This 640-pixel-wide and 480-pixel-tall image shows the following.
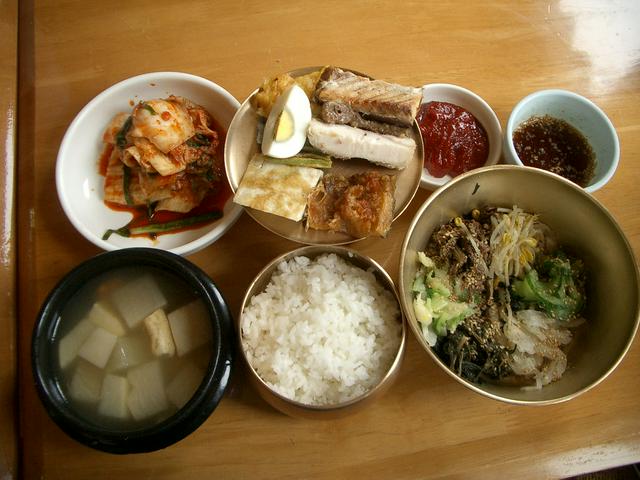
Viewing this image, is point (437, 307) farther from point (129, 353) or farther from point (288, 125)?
point (129, 353)

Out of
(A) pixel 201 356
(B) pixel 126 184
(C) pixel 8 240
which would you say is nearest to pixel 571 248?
(A) pixel 201 356

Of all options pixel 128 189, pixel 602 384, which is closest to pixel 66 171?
pixel 128 189

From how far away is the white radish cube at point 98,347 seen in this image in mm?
1623

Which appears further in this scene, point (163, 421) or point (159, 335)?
point (159, 335)

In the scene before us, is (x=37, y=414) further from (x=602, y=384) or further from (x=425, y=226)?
(x=602, y=384)

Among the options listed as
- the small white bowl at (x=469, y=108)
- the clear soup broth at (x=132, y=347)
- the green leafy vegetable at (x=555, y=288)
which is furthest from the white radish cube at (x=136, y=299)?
the green leafy vegetable at (x=555, y=288)

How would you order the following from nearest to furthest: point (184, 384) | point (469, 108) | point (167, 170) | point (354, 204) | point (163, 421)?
point (163, 421) < point (184, 384) < point (354, 204) < point (167, 170) < point (469, 108)

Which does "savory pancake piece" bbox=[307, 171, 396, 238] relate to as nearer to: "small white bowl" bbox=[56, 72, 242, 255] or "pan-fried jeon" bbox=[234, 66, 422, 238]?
"pan-fried jeon" bbox=[234, 66, 422, 238]

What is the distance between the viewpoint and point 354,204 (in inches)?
66.7

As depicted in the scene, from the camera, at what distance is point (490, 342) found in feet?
5.36

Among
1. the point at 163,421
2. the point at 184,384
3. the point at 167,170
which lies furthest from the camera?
the point at 167,170

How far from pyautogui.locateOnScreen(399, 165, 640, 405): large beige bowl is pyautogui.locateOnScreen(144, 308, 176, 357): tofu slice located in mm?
746

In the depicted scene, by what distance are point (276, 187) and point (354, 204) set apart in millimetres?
273

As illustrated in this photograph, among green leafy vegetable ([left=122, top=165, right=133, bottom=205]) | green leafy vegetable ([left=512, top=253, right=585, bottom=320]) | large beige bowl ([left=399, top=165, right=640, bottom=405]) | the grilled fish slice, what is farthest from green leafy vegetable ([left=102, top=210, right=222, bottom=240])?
green leafy vegetable ([left=512, top=253, right=585, bottom=320])
